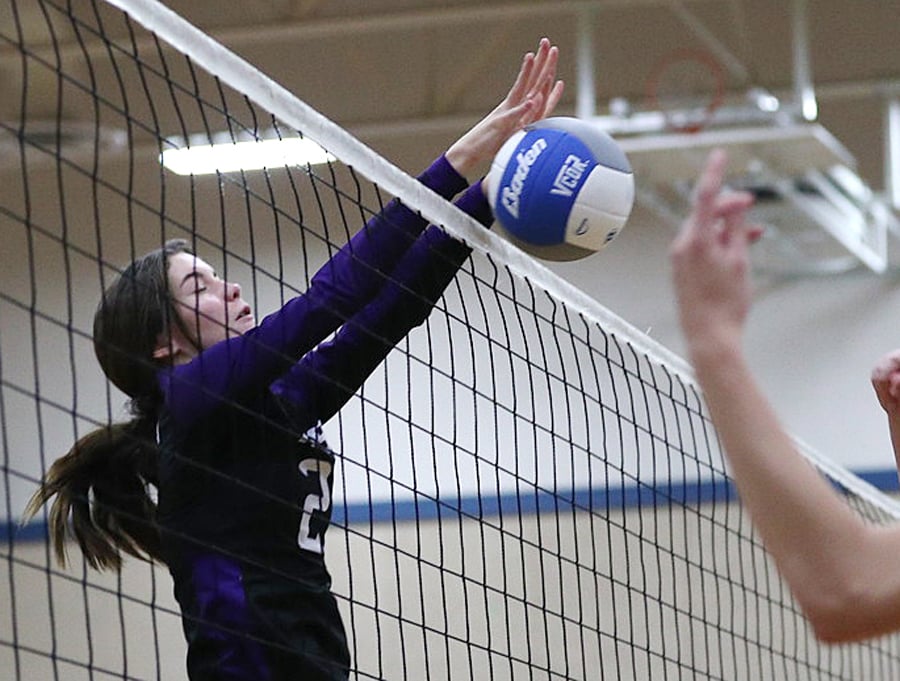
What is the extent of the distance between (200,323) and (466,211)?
73 centimetres

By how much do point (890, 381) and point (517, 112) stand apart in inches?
53.1

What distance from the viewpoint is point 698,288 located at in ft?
5.91

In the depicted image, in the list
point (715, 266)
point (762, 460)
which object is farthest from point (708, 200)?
point (762, 460)

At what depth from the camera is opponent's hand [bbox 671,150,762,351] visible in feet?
5.89

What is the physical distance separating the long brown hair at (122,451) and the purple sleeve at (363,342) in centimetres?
31

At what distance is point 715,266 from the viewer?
180 cm

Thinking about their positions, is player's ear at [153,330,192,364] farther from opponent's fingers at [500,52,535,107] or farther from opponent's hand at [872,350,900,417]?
opponent's hand at [872,350,900,417]

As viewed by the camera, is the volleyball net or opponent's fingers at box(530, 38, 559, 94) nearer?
opponent's fingers at box(530, 38, 559, 94)

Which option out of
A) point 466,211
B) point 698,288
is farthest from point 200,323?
point 698,288

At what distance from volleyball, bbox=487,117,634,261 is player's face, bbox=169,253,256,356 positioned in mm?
609

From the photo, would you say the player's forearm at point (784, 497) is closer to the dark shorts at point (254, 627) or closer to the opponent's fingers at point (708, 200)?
the opponent's fingers at point (708, 200)

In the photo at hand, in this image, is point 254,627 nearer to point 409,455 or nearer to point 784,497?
point 784,497

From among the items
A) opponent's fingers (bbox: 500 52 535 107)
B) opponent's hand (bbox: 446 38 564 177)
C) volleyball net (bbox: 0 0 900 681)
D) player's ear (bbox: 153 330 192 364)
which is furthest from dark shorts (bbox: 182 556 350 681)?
volleyball net (bbox: 0 0 900 681)

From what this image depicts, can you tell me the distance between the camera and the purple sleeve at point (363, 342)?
374 centimetres
